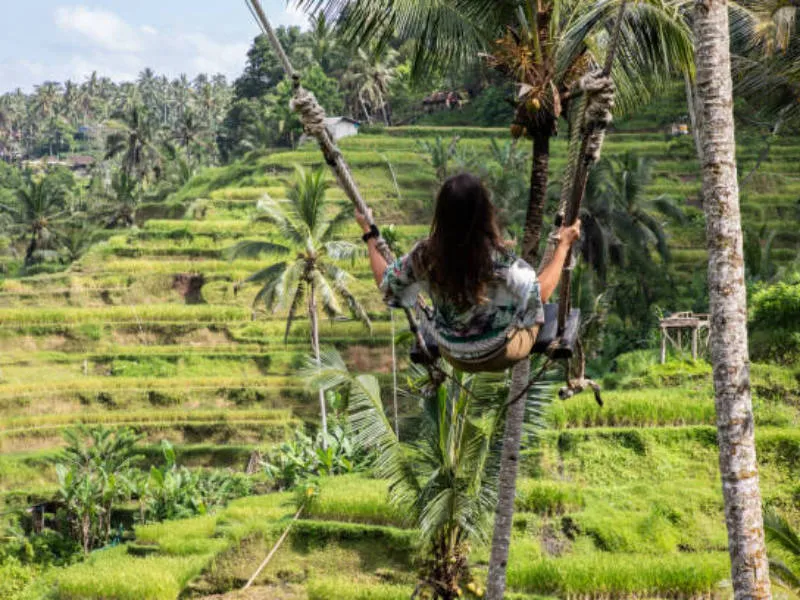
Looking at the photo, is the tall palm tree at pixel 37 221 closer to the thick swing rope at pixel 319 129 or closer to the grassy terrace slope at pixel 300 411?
the grassy terrace slope at pixel 300 411

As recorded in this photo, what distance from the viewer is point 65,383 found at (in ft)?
87.0

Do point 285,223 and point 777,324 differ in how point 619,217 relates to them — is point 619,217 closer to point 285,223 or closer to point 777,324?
point 777,324

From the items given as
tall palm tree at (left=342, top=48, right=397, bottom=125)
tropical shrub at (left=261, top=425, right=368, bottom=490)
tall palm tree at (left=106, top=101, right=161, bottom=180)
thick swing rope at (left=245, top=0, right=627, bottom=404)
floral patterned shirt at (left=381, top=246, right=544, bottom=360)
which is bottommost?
tropical shrub at (left=261, top=425, right=368, bottom=490)

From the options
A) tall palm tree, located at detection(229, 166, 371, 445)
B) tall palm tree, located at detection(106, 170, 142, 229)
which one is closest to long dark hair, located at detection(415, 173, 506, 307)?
tall palm tree, located at detection(229, 166, 371, 445)

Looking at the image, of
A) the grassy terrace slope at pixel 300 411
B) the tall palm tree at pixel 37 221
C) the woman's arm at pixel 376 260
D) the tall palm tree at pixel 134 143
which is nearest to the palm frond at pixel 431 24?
the woman's arm at pixel 376 260

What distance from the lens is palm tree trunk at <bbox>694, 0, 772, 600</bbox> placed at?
5141 millimetres

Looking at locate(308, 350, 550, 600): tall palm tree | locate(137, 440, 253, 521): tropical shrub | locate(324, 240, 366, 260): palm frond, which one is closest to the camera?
locate(308, 350, 550, 600): tall palm tree

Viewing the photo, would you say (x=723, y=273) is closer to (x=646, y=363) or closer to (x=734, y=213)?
(x=734, y=213)

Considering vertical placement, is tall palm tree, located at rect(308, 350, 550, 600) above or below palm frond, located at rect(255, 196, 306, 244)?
below

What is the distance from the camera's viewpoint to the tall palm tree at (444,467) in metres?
10.1

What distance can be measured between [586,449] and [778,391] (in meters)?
3.43

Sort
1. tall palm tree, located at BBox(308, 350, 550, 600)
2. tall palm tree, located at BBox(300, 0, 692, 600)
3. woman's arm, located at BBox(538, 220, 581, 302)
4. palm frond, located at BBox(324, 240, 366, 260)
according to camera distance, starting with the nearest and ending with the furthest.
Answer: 1. woman's arm, located at BBox(538, 220, 581, 302)
2. tall palm tree, located at BBox(300, 0, 692, 600)
3. tall palm tree, located at BBox(308, 350, 550, 600)
4. palm frond, located at BBox(324, 240, 366, 260)

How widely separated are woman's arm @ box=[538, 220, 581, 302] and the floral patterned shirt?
0.10m

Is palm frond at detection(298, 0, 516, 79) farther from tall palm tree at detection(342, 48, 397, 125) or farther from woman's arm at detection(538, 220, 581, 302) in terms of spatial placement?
tall palm tree at detection(342, 48, 397, 125)
